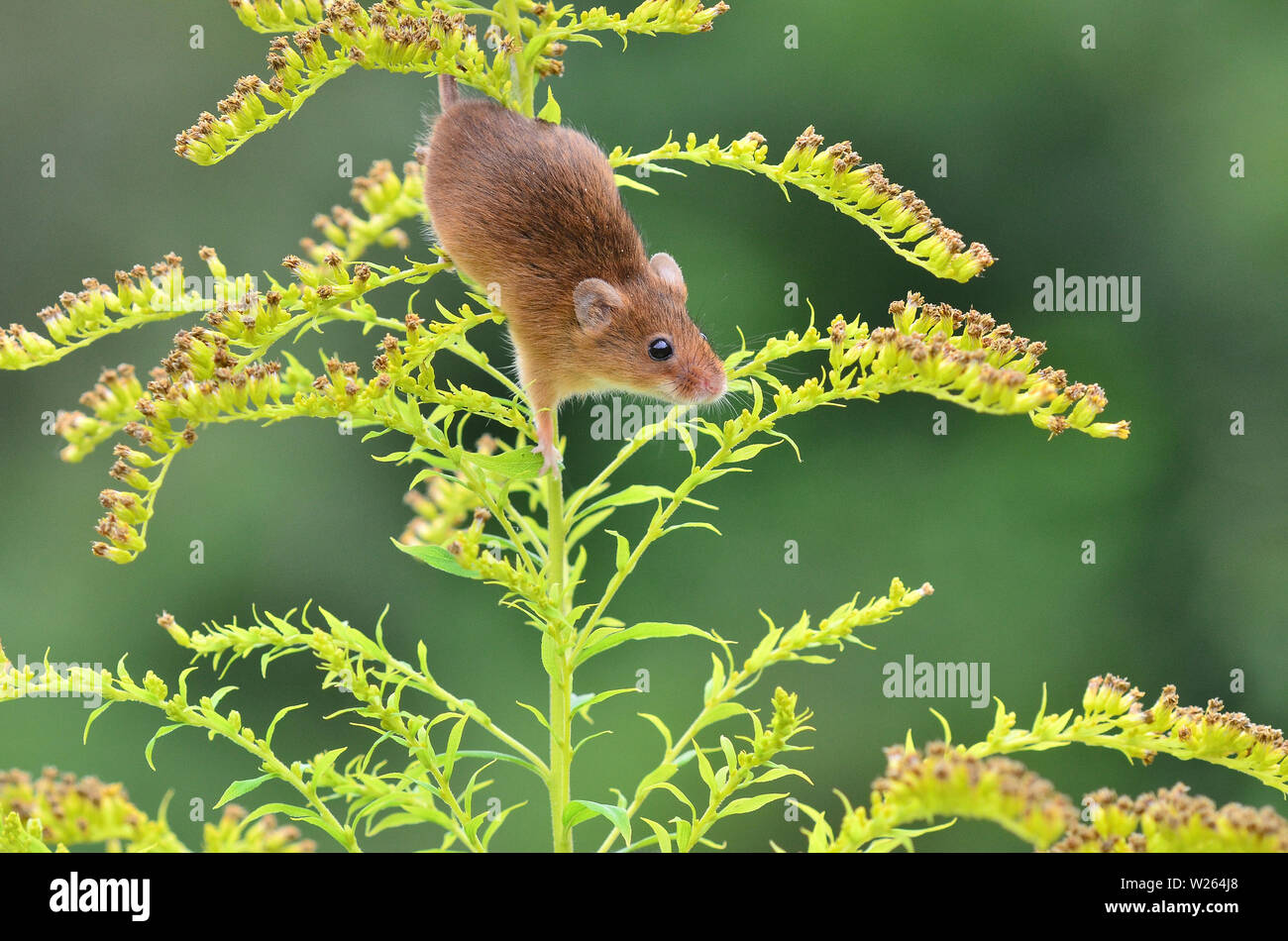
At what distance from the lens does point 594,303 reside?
2453 millimetres

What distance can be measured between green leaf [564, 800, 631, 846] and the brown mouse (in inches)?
25.9

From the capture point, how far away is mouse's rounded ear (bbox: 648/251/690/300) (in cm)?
260

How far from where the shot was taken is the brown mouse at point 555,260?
2.43m

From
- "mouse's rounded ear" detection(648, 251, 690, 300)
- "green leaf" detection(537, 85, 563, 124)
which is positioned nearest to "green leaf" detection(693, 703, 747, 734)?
"mouse's rounded ear" detection(648, 251, 690, 300)

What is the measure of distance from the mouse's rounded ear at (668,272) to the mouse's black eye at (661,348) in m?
0.16

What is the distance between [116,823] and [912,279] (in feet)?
18.2

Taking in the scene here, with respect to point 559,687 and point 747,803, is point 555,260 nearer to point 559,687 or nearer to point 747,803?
point 559,687

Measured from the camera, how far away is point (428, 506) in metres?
3.07

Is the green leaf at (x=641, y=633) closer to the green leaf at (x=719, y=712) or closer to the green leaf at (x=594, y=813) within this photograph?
the green leaf at (x=719, y=712)

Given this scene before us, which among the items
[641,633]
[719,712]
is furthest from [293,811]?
[719,712]

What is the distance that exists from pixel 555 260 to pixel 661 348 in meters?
0.29

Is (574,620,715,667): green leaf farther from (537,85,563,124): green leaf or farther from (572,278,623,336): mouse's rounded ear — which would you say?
(537,85,563,124): green leaf

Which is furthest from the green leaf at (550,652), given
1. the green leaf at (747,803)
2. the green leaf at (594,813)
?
the green leaf at (747,803)

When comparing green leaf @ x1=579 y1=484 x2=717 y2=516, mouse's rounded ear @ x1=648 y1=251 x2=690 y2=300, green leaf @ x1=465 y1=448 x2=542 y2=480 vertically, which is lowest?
green leaf @ x1=579 y1=484 x2=717 y2=516
